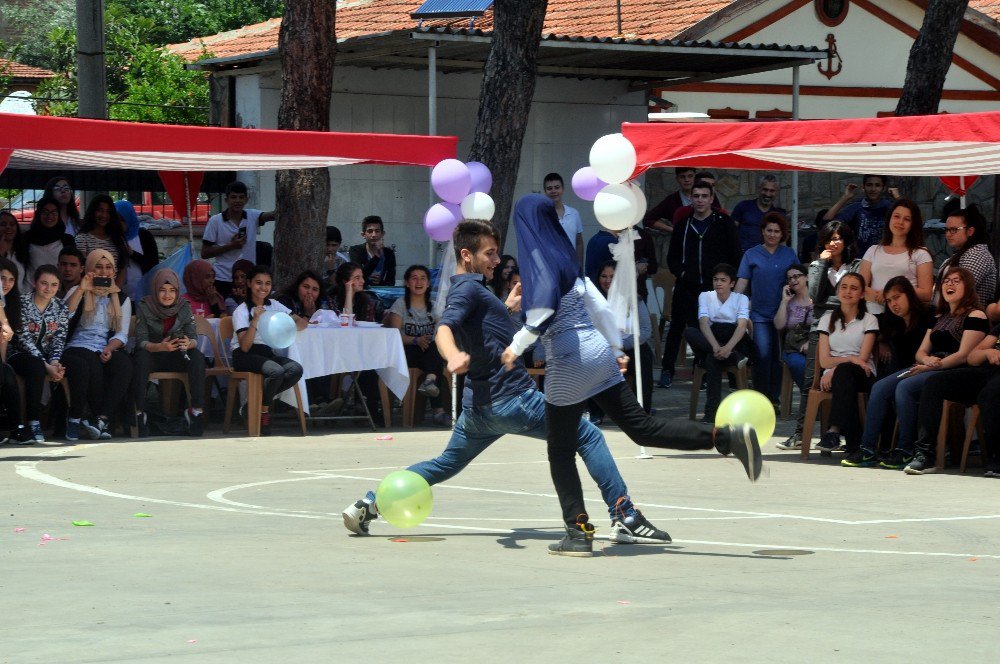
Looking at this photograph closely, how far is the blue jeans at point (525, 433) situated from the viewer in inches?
318

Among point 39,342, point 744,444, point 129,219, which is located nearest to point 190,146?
point 39,342

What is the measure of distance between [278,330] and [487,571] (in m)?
6.80

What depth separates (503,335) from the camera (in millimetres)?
8203

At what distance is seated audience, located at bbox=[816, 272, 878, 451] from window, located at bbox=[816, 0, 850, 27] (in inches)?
560

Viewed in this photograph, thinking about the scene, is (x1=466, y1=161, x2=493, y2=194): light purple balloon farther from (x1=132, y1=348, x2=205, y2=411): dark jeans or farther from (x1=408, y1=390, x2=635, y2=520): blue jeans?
(x1=408, y1=390, x2=635, y2=520): blue jeans

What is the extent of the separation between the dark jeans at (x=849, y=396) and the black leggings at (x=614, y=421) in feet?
15.8

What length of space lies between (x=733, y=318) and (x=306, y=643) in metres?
10.2

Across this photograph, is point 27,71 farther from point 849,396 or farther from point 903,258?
point 849,396

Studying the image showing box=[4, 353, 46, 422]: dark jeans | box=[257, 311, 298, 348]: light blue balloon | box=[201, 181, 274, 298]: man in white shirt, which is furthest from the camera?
box=[201, 181, 274, 298]: man in white shirt

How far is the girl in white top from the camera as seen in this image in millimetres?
12570

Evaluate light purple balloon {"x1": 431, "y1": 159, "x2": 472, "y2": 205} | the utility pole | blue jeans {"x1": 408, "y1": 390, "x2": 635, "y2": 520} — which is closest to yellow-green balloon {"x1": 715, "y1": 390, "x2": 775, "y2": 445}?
blue jeans {"x1": 408, "y1": 390, "x2": 635, "y2": 520}

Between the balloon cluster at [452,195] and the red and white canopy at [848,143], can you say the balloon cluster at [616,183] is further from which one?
the balloon cluster at [452,195]

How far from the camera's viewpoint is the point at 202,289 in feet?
50.6

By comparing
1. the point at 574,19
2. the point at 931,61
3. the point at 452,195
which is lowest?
the point at 452,195
